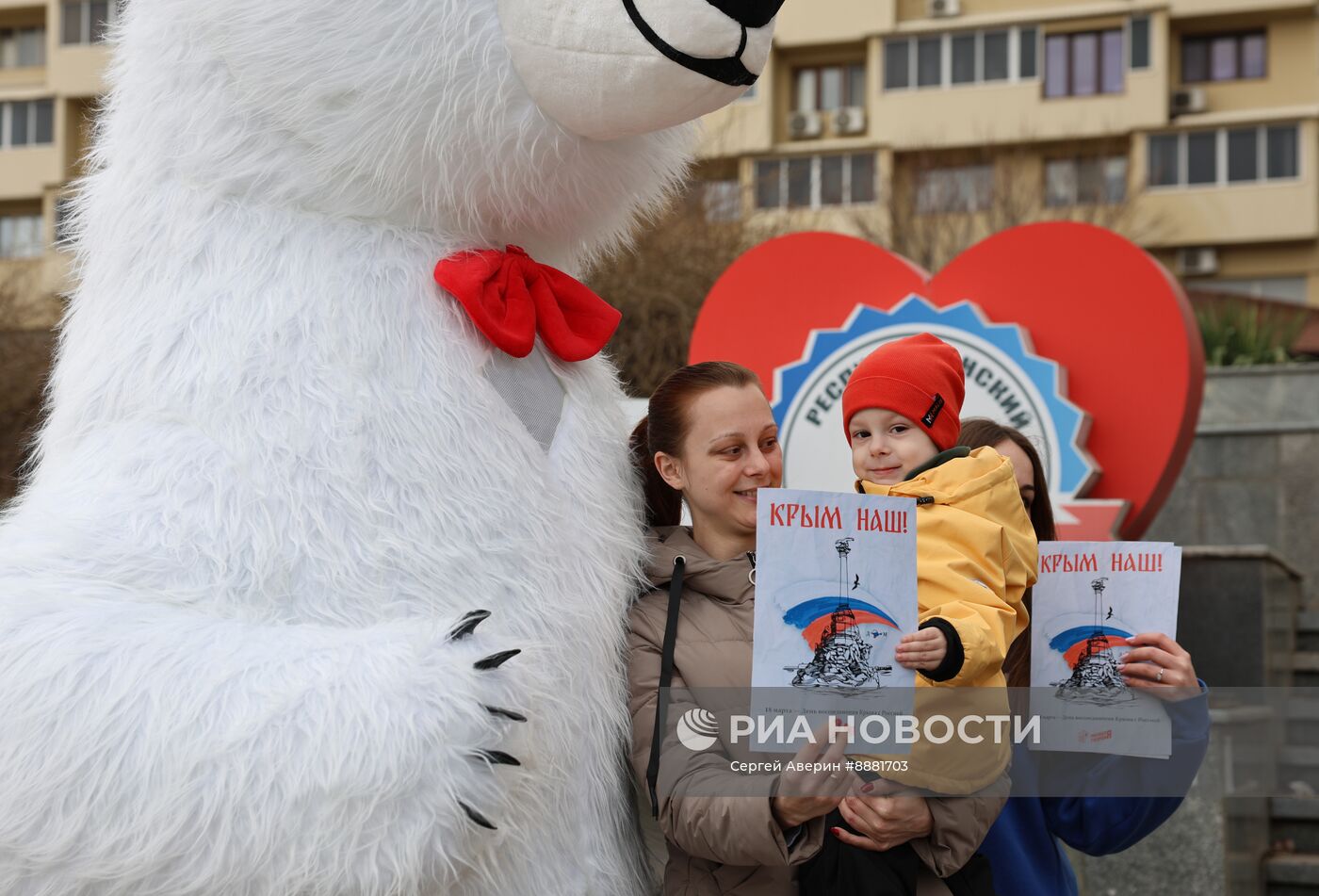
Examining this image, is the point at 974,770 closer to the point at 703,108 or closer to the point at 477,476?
the point at 477,476

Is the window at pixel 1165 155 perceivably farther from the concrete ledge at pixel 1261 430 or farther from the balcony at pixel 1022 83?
the concrete ledge at pixel 1261 430

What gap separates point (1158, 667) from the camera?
207 cm

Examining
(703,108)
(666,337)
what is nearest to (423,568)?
(703,108)

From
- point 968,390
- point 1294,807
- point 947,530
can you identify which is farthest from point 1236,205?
point 947,530

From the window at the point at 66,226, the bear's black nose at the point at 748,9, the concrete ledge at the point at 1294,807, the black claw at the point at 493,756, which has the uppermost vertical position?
the bear's black nose at the point at 748,9

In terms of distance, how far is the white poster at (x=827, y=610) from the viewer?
1.74 metres

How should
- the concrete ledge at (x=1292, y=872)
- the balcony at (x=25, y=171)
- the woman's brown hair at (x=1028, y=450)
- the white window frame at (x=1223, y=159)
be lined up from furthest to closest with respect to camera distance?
Answer: the balcony at (x=25, y=171) < the white window frame at (x=1223, y=159) < the concrete ledge at (x=1292, y=872) < the woman's brown hair at (x=1028, y=450)

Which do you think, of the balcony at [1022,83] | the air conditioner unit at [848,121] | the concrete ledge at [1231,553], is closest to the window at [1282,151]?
the balcony at [1022,83]

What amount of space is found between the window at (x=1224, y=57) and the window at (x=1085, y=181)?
2570mm

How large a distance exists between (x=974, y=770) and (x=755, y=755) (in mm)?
299

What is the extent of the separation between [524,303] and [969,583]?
744 millimetres

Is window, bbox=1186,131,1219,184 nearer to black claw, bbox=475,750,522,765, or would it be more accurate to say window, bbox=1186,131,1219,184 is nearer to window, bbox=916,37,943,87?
window, bbox=916,37,943,87

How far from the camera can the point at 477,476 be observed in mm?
1827

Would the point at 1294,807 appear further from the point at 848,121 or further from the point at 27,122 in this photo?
the point at 27,122
